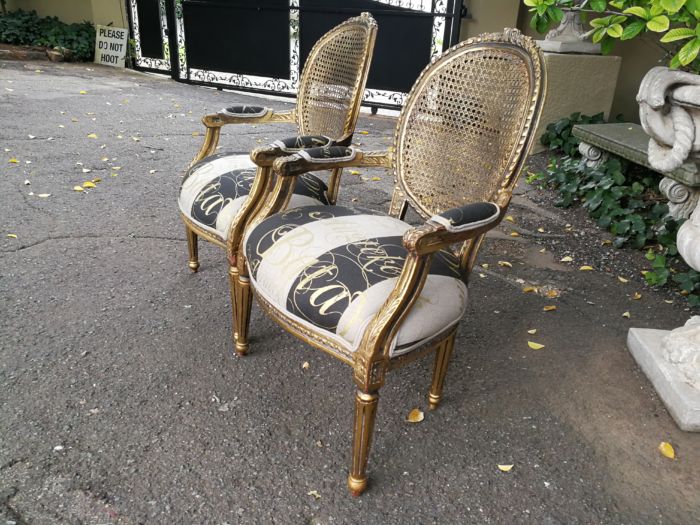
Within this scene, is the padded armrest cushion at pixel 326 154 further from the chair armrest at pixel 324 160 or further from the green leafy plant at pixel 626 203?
the green leafy plant at pixel 626 203

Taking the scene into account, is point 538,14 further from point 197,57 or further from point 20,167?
point 197,57

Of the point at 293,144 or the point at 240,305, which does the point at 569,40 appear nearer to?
the point at 293,144

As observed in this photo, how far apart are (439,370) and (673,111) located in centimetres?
103

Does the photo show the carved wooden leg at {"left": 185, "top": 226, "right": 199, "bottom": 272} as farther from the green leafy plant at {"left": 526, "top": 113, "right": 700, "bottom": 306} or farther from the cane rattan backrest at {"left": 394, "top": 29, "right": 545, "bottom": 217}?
the green leafy plant at {"left": 526, "top": 113, "right": 700, "bottom": 306}

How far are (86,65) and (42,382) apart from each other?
7724mm

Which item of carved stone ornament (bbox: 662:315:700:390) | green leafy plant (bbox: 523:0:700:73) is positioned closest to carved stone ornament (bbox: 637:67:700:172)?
green leafy plant (bbox: 523:0:700:73)

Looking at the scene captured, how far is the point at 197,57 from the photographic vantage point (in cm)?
692

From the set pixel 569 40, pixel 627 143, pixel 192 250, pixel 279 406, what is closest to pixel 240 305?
pixel 279 406

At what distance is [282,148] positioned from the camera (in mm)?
1781

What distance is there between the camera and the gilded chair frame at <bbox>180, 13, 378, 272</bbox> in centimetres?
213

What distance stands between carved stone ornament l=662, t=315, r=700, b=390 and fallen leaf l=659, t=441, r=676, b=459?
235 mm

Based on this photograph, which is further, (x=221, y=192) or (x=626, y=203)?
(x=626, y=203)

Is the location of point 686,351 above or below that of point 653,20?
below

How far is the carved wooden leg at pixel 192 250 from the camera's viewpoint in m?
2.38
